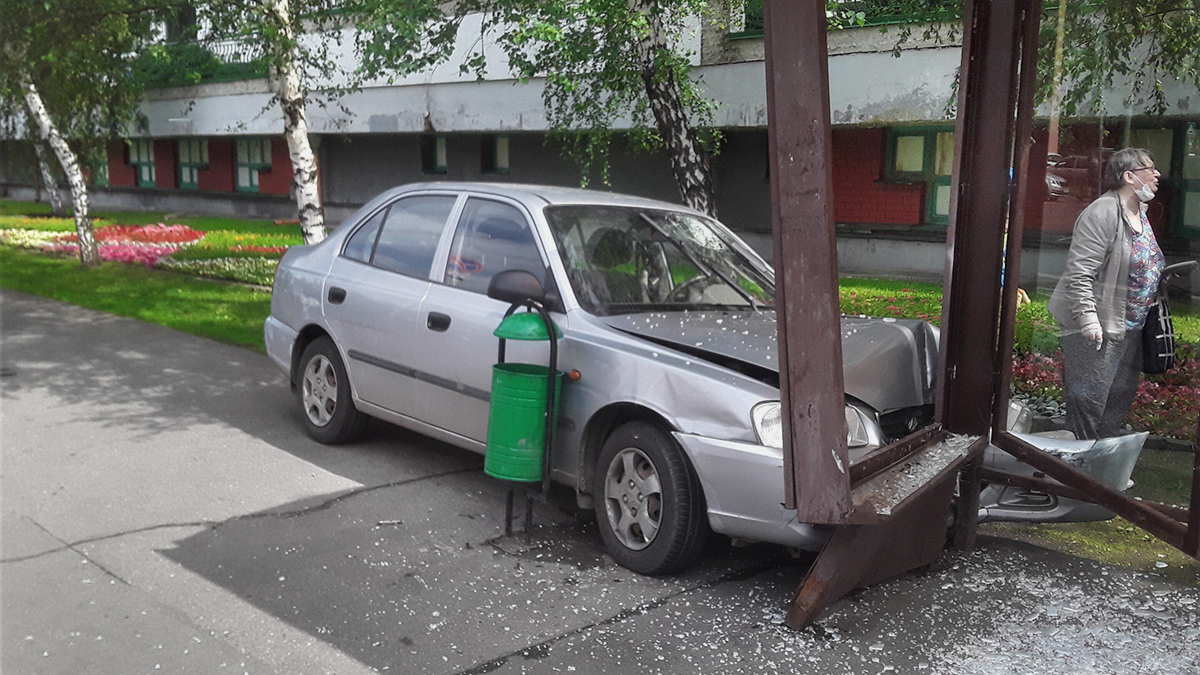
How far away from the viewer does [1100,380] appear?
540cm

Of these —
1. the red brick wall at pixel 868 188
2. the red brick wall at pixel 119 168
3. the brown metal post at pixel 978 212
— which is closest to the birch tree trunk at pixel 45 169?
the red brick wall at pixel 119 168

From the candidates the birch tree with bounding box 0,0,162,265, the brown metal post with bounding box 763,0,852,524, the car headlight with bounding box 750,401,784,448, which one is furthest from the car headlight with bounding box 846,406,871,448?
the birch tree with bounding box 0,0,162,265

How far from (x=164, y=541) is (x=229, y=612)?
1004 millimetres

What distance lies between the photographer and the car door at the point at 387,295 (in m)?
6.27

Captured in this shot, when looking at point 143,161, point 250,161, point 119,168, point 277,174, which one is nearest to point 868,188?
point 277,174

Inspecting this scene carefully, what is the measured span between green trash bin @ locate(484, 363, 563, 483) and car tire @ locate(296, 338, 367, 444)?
190 centimetres

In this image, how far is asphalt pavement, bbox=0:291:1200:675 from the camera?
418cm

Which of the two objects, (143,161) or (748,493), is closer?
(748,493)

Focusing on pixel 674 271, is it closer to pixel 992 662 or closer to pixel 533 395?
pixel 533 395

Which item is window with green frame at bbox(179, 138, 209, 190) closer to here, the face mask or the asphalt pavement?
the asphalt pavement

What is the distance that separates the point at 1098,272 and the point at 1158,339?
42 cm

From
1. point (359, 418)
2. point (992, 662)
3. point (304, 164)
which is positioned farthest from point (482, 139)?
point (992, 662)

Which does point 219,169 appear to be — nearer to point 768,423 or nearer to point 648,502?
point 648,502

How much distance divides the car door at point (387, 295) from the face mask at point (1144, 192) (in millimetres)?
3563
